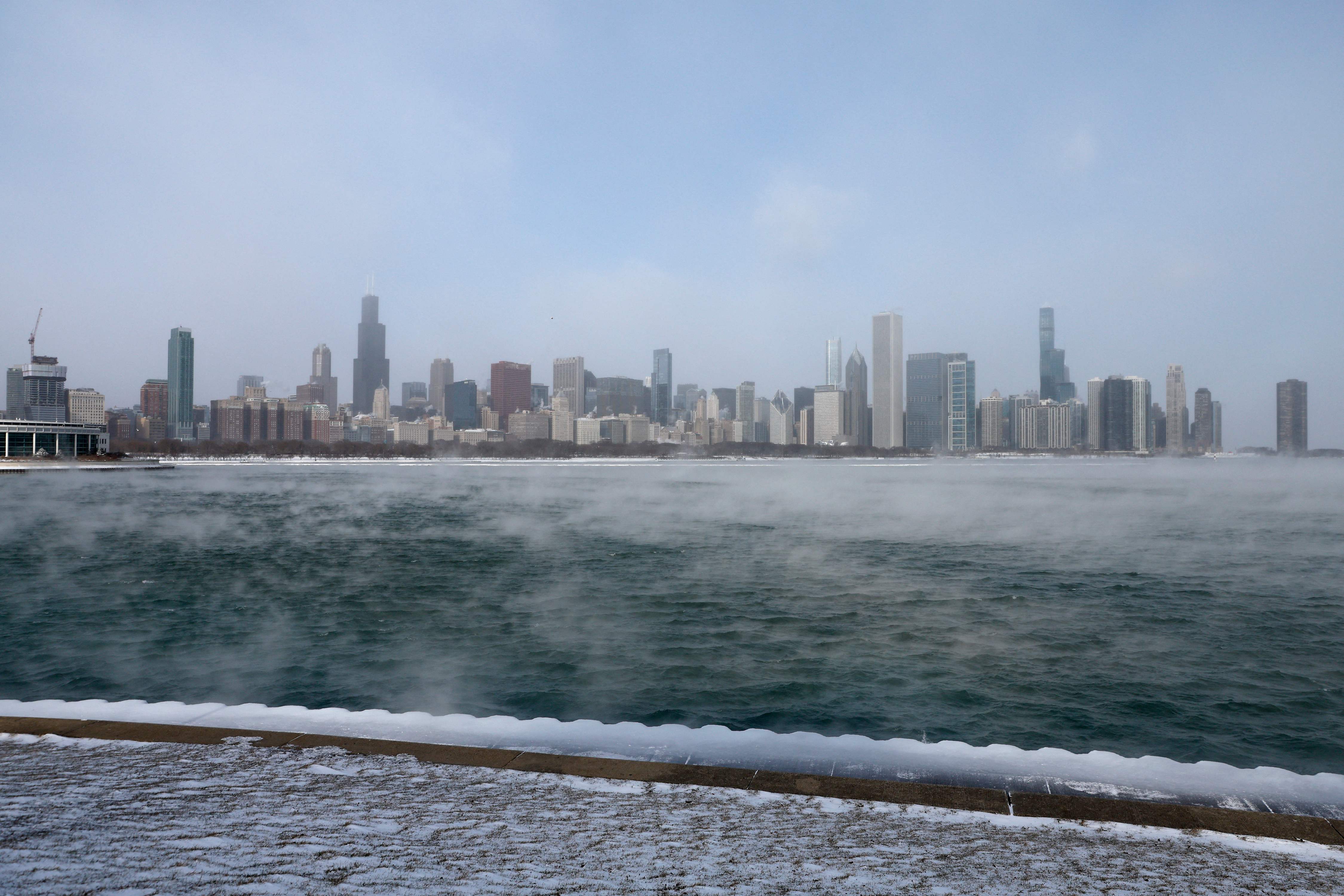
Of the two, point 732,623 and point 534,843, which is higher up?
point 534,843

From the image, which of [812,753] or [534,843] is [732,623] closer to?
[812,753]

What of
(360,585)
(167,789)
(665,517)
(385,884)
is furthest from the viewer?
(665,517)

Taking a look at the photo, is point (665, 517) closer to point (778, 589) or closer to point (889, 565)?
point (889, 565)

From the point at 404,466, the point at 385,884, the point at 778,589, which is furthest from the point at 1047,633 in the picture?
the point at 404,466

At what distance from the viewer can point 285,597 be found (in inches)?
747

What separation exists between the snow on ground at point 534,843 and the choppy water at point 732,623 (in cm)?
482

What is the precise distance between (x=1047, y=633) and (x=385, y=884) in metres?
14.0

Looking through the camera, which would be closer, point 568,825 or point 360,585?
point 568,825

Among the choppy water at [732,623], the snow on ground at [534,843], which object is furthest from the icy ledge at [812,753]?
the choppy water at [732,623]

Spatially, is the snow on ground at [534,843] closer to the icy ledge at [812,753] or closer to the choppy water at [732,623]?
the icy ledge at [812,753]

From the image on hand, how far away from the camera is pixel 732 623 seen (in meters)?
15.8

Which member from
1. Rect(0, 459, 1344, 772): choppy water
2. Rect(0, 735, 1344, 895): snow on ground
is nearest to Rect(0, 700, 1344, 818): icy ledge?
Rect(0, 735, 1344, 895): snow on ground

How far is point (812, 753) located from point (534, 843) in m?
2.52

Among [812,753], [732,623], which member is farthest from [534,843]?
[732,623]
